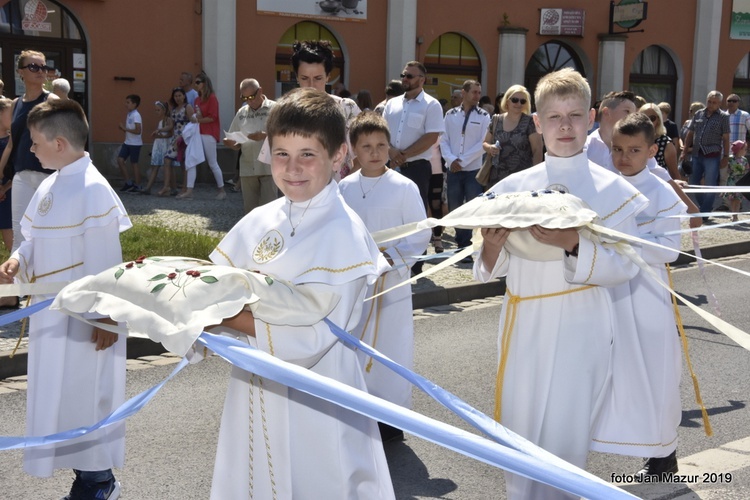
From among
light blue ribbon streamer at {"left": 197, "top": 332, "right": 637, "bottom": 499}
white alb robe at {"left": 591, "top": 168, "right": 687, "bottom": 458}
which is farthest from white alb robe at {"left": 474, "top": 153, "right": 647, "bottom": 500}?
light blue ribbon streamer at {"left": 197, "top": 332, "right": 637, "bottom": 499}

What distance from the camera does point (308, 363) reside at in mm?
3123

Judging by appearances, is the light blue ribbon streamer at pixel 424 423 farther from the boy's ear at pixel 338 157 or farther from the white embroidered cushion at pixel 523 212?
the white embroidered cushion at pixel 523 212

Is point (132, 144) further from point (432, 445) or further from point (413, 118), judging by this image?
point (432, 445)

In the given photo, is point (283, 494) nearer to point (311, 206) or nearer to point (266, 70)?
point (311, 206)

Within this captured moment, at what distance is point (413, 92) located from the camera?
10.3 m

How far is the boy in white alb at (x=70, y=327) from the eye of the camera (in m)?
4.55

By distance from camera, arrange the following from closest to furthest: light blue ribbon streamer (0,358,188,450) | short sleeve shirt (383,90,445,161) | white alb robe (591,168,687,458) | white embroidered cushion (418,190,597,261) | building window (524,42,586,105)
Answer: light blue ribbon streamer (0,358,188,450), white embroidered cushion (418,190,597,261), white alb robe (591,168,687,458), short sleeve shirt (383,90,445,161), building window (524,42,586,105)

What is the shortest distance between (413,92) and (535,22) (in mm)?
15651

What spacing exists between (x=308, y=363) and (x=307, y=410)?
8.8 inches

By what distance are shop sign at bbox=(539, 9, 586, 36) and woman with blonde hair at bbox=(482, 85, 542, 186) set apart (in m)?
14.7

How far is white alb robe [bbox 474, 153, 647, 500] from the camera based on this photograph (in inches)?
154

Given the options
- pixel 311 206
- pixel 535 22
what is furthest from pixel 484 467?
pixel 535 22

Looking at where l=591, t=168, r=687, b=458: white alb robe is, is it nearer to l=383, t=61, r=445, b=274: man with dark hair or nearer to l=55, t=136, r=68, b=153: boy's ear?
l=55, t=136, r=68, b=153: boy's ear

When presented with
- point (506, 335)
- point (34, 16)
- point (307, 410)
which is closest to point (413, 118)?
point (506, 335)
